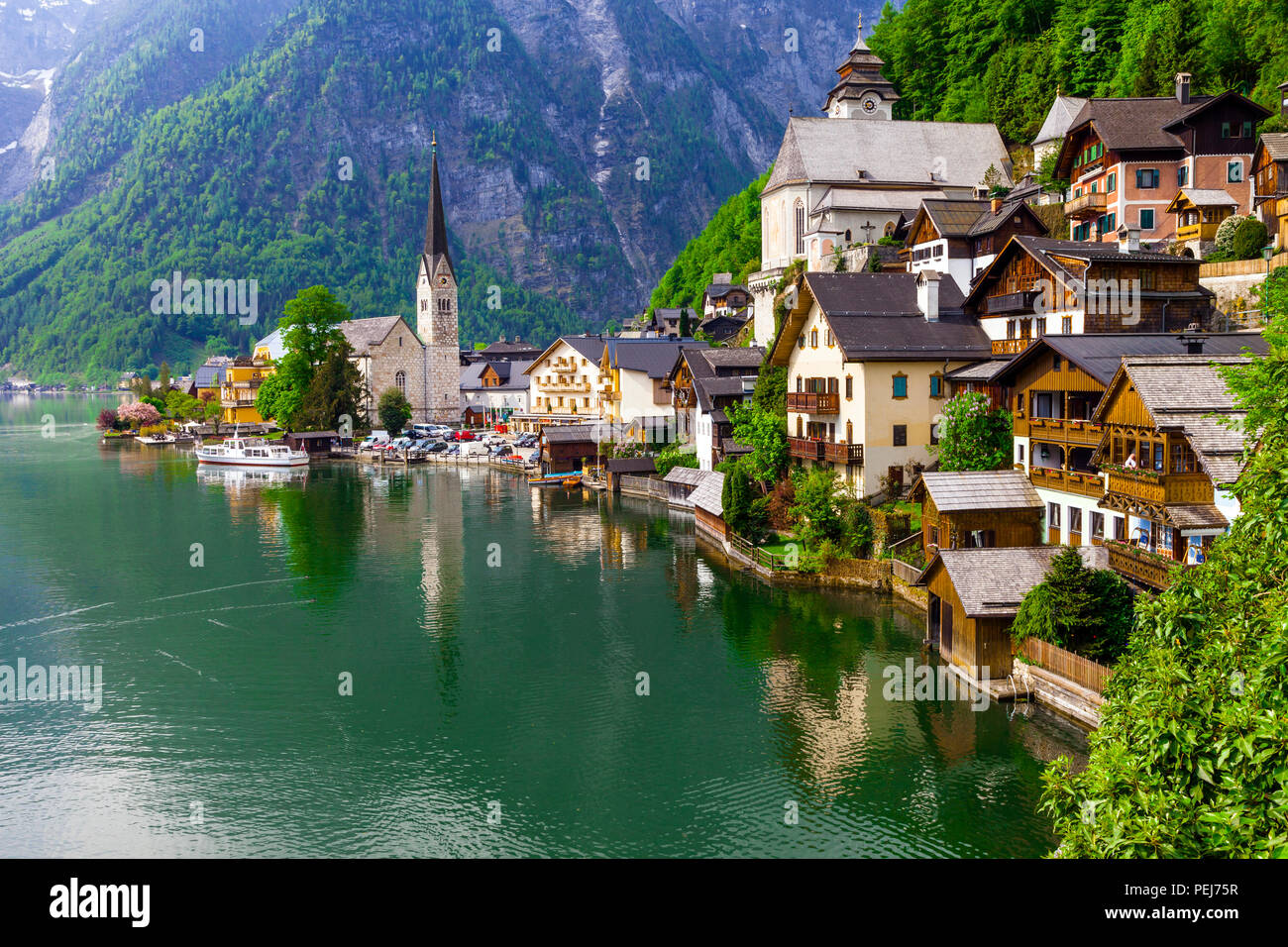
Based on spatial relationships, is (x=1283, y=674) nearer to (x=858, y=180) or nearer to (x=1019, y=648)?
(x=1019, y=648)

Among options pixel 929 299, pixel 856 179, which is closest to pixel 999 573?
pixel 929 299

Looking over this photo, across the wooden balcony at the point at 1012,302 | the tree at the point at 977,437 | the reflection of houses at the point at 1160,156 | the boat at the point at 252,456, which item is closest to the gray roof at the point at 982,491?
the tree at the point at 977,437

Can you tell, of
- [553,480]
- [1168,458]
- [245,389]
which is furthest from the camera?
[245,389]

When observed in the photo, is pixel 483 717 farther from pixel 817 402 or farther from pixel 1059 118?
pixel 1059 118

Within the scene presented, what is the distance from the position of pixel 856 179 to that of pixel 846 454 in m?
35.8

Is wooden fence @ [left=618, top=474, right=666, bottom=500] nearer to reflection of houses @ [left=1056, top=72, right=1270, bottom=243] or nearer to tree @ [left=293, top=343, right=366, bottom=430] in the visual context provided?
reflection of houses @ [left=1056, top=72, right=1270, bottom=243]

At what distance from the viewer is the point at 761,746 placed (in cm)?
2380

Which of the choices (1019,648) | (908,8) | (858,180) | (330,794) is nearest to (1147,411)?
(1019,648)

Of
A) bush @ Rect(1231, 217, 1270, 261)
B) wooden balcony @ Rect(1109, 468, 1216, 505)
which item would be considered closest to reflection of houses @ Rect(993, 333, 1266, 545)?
wooden balcony @ Rect(1109, 468, 1216, 505)

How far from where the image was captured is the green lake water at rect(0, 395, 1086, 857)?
1992 cm

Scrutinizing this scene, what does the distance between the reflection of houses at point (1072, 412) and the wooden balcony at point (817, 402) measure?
9423 mm

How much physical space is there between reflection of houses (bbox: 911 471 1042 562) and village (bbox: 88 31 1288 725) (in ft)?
0.24

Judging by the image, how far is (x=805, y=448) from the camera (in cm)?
4544

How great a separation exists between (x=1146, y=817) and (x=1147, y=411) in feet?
56.0
